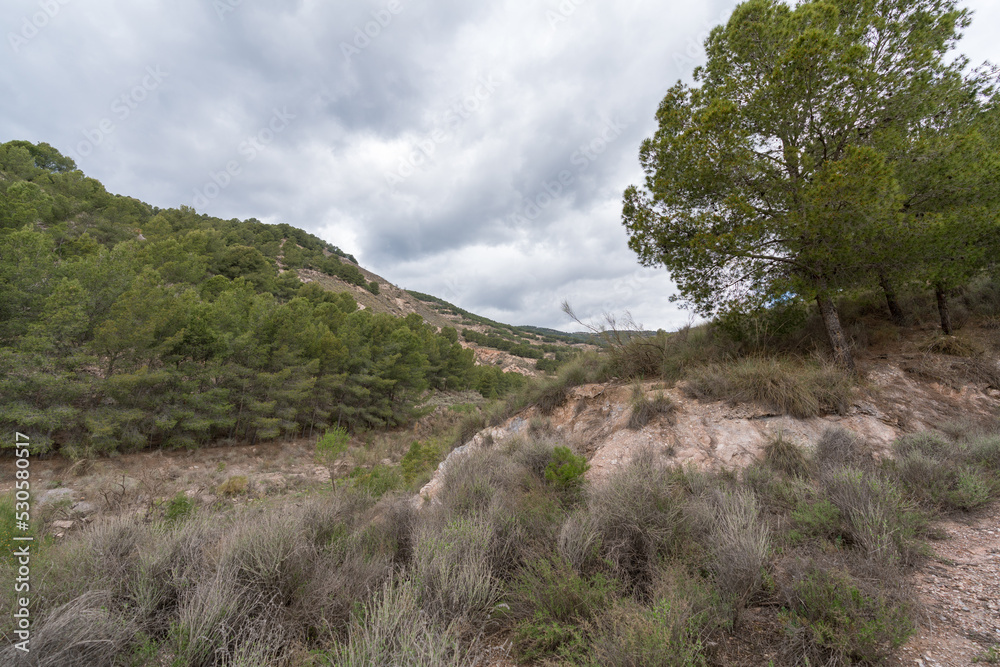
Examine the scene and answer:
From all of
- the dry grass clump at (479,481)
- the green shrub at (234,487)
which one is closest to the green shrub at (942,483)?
the dry grass clump at (479,481)

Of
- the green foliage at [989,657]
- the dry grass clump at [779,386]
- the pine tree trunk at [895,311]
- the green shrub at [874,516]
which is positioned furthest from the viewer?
the pine tree trunk at [895,311]

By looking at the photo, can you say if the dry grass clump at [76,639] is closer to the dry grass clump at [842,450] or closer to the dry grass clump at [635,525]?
the dry grass clump at [635,525]

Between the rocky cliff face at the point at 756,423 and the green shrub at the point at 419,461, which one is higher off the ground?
the rocky cliff face at the point at 756,423

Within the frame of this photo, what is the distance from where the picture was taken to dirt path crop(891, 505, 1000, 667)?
1872mm

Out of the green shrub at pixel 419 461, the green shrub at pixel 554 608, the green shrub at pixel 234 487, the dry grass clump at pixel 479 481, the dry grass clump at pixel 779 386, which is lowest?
the green shrub at pixel 234 487

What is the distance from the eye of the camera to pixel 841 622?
190cm

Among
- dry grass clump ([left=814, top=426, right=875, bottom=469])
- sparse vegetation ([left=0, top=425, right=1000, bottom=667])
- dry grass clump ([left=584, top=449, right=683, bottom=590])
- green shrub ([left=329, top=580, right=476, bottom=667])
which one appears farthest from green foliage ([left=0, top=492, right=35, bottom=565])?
dry grass clump ([left=814, top=426, right=875, bottom=469])

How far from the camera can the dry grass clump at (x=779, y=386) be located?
5848mm

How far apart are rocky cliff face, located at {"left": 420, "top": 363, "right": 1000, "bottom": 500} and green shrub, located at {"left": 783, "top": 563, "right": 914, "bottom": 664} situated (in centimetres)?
321

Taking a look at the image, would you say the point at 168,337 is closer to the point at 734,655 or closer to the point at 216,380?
the point at 216,380

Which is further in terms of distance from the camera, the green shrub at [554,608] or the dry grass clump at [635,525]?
the dry grass clump at [635,525]

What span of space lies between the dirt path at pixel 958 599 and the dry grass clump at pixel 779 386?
2.81m

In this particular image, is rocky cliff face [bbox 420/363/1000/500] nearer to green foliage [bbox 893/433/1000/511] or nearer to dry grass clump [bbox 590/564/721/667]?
green foliage [bbox 893/433/1000/511]

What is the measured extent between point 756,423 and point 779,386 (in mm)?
801
